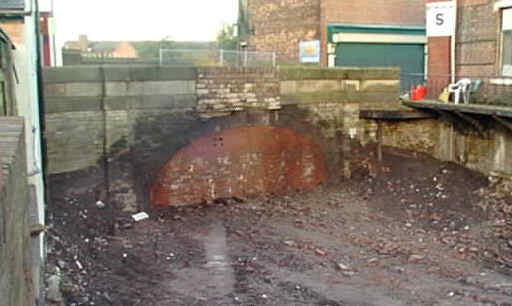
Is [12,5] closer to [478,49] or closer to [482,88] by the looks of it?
[482,88]

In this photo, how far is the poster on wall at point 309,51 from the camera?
22.7 m

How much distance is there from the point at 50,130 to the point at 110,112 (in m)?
1.48

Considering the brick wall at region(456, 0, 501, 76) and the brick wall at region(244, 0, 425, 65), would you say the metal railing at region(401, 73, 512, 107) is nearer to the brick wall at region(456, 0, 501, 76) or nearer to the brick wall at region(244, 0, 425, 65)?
the brick wall at region(456, 0, 501, 76)

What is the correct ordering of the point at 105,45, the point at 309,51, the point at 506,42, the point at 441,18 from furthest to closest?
the point at 105,45
the point at 309,51
the point at 441,18
the point at 506,42

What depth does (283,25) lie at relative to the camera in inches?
942

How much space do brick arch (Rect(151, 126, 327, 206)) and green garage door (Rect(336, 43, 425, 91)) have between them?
7.15 meters

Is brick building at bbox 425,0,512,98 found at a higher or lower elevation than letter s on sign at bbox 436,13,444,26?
lower

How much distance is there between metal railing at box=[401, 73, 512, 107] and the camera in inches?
587

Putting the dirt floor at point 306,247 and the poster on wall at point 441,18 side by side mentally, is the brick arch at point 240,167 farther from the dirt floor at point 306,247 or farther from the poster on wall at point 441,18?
the poster on wall at point 441,18

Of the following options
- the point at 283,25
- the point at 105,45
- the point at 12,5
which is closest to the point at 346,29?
the point at 283,25

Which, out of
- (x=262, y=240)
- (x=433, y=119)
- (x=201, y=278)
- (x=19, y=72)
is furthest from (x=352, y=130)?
(x=19, y=72)

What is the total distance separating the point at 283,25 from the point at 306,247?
545 inches

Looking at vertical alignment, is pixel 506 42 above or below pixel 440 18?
below

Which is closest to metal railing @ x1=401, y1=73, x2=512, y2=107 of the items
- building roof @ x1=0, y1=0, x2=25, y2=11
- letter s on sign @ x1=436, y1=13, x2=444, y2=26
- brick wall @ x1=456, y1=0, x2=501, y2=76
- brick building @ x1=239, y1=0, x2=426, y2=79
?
brick wall @ x1=456, y1=0, x2=501, y2=76
